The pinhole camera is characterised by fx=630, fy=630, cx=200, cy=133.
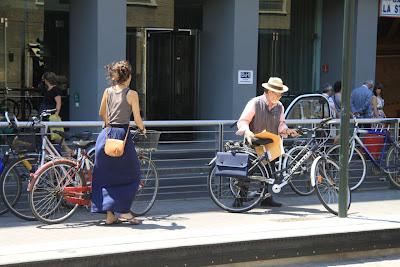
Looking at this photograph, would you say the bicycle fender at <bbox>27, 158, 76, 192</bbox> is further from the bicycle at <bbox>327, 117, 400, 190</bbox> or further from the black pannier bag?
the bicycle at <bbox>327, 117, 400, 190</bbox>

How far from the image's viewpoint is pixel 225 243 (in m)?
5.84

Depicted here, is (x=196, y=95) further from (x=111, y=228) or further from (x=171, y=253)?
(x=171, y=253)

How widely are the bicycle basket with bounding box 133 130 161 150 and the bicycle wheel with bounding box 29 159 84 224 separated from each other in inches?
30.6

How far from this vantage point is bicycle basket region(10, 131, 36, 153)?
6996mm

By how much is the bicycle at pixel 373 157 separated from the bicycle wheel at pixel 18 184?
4.69 metres

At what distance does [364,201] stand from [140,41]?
748 cm

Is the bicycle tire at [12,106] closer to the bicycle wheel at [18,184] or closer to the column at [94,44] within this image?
the column at [94,44]

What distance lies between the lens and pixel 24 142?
7.02 meters

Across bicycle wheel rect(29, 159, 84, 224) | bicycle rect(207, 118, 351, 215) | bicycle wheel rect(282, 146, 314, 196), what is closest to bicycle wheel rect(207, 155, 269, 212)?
bicycle rect(207, 118, 351, 215)

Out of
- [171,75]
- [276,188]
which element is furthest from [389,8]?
[276,188]

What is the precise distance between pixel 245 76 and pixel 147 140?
21.3ft

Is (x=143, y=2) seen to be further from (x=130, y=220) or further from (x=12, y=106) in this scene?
(x=130, y=220)

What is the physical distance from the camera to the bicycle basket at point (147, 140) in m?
7.18

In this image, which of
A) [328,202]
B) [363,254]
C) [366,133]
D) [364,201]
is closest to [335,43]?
[366,133]
